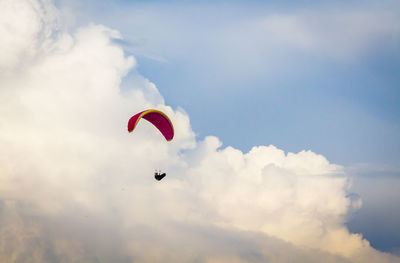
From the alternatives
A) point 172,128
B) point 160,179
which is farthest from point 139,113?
point 160,179

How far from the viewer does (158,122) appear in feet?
220

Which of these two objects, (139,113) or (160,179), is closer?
(139,113)

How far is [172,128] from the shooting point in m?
66.9

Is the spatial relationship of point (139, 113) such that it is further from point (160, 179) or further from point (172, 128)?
point (160, 179)

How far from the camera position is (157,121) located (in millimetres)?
66875

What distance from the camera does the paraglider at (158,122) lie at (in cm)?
6084

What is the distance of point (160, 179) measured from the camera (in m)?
66.4

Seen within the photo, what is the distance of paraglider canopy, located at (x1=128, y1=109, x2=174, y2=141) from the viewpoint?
60688 millimetres

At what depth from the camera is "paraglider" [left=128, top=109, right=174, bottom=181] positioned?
60.8m

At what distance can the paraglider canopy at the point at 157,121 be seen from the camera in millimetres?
60688

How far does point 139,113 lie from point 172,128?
6.88m

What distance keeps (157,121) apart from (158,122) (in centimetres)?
23

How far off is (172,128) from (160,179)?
8.23 meters

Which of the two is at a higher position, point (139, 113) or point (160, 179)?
point (139, 113)
